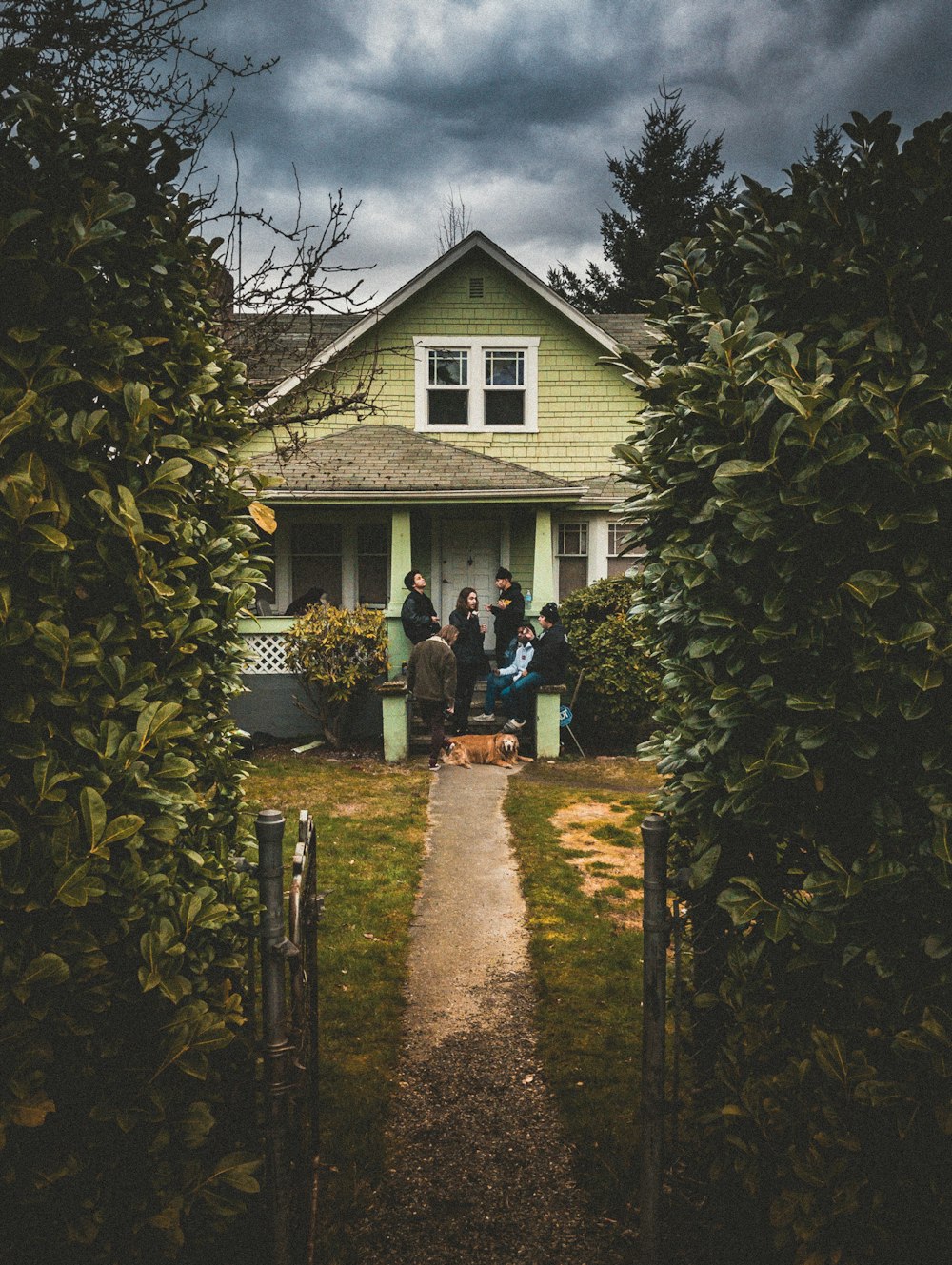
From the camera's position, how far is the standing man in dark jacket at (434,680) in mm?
11391

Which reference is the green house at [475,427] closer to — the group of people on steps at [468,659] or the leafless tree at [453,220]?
the group of people on steps at [468,659]

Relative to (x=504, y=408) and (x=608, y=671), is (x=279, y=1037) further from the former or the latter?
(x=504, y=408)

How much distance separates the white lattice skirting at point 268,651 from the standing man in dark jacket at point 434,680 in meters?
2.64

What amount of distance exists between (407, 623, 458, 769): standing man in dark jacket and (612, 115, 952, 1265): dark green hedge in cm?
870

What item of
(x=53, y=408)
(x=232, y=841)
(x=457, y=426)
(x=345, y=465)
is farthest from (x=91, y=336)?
(x=457, y=426)

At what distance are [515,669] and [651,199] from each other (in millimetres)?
28588

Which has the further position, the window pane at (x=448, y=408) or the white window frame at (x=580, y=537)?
the white window frame at (x=580, y=537)

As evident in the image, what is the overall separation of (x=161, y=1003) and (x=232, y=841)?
2.78 feet

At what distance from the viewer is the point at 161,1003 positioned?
234 cm

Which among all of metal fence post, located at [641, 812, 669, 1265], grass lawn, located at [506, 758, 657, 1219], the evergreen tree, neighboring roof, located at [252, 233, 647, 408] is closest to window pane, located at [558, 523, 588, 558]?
neighboring roof, located at [252, 233, 647, 408]

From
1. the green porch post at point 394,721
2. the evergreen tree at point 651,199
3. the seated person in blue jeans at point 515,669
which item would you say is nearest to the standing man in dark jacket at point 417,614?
the green porch post at point 394,721

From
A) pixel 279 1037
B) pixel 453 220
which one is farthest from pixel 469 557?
pixel 453 220

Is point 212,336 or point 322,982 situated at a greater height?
point 212,336

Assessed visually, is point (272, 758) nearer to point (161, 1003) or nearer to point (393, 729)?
point (393, 729)
